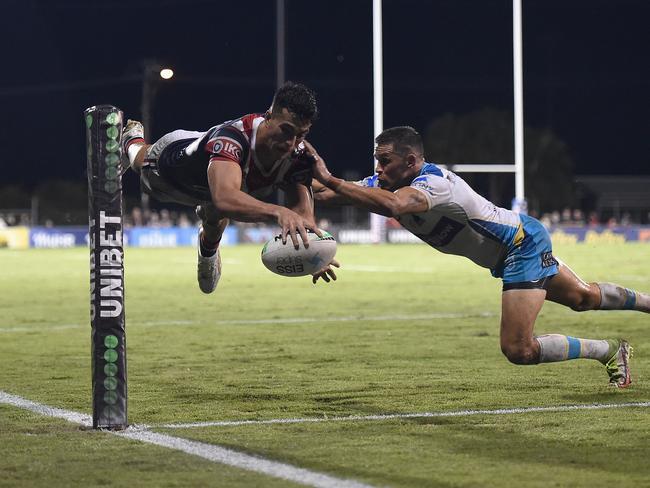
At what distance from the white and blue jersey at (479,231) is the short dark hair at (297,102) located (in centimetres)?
92

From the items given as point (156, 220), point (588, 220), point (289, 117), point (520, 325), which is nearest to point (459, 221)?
point (520, 325)

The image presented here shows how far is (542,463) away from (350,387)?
3.03 metres

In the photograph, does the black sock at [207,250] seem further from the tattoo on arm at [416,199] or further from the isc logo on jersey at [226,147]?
the tattoo on arm at [416,199]

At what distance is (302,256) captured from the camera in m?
7.18

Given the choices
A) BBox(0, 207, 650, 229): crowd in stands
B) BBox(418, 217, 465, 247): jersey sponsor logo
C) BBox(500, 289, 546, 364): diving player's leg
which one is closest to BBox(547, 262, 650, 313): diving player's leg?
BBox(500, 289, 546, 364): diving player's leg

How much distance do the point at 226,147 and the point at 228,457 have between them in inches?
74.3

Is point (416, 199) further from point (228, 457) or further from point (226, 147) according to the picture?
point (228, 457)

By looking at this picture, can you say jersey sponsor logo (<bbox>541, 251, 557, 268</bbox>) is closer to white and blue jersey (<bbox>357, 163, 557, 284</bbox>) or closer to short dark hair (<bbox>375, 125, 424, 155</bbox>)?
white and blue jersey (<bbox>357, 163, 557, 284</bbox>)

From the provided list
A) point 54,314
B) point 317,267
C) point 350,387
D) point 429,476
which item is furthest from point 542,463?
point 54,314

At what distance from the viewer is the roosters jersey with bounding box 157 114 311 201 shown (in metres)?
7.17

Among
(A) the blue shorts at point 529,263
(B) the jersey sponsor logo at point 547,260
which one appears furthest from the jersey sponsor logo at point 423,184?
(B) the jersey sponsor logo at point 547,260

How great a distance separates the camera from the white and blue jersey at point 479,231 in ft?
25.5

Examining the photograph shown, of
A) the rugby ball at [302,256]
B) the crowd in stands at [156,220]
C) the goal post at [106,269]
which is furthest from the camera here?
the crowd in stands at [156,220]

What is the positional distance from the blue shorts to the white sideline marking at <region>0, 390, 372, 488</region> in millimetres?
2584
